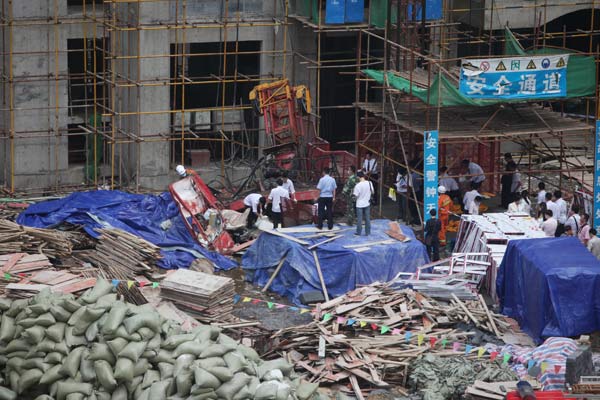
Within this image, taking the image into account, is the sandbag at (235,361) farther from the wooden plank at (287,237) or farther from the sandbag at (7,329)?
the wooden plank at (287,237)

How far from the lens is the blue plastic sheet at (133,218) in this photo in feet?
95.6

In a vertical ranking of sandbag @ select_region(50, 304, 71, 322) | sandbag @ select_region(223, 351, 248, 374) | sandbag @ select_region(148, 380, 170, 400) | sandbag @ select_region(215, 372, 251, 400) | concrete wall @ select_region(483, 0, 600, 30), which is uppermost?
concrete wall @ select_region(483, 0, 600, 30)

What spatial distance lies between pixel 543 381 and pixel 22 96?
55.1ft

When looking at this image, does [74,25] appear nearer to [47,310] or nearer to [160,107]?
[160,107]

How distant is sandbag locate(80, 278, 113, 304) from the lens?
2182 cm

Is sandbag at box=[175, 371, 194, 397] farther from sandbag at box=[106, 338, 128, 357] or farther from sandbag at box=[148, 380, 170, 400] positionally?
sandbag at box=[106, 338, 128, 357]

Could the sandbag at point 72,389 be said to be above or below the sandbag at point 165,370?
below

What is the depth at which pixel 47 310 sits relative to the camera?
848 inches

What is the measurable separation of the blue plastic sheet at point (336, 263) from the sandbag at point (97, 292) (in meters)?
5.48

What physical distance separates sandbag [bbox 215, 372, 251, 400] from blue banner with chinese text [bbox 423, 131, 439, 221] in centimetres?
1094

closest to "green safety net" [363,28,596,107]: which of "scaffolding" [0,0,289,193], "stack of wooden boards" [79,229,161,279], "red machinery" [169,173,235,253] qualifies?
"red machinery" [169,173,235,253]

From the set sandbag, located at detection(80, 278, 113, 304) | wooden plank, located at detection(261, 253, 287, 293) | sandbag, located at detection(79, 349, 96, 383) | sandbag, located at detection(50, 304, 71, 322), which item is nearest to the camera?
sandbag, located at detection(79, 349, 96, 383)

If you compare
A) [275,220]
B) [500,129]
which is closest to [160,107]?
[275,220]

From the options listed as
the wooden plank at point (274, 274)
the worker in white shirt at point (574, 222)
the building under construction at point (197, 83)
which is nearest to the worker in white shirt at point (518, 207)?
the worker in white shirt at point (574, 222)
